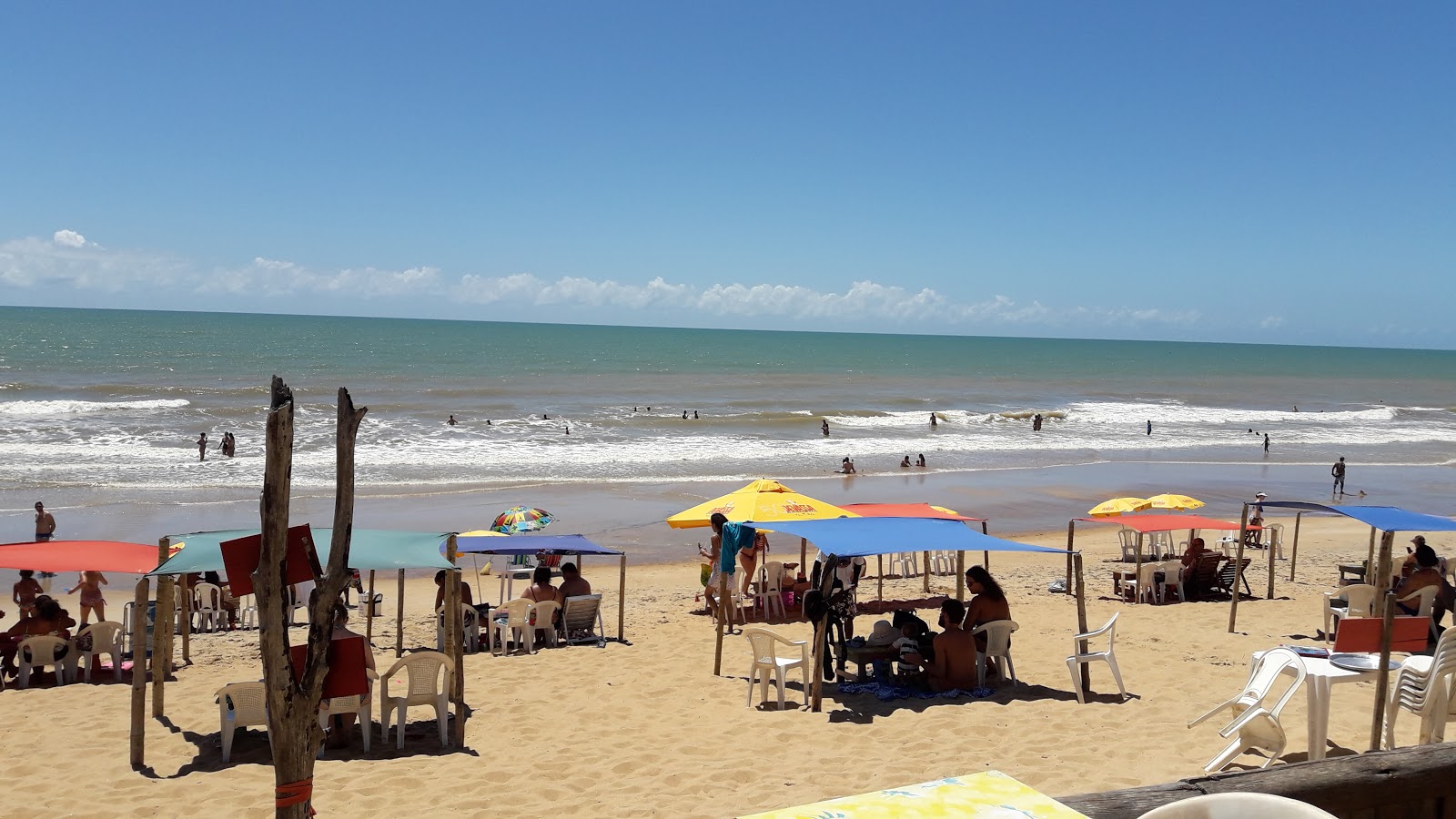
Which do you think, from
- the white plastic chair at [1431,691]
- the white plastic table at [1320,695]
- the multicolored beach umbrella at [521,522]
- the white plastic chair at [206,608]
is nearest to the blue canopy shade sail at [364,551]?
the multicolored beach umbrella at [521,522]

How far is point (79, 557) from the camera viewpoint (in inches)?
341

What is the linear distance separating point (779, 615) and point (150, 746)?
7455 mm

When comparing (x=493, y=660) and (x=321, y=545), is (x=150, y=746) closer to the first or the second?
(x=321, y=545)

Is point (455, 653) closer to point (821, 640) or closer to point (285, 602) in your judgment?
point (821, 640)

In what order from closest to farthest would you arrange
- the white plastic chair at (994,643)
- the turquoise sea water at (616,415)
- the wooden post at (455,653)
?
the wooden post at (455,653)
the white plastic chair at (994,643)
the turquoise sea water at (616,415)

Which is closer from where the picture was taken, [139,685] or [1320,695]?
[1320,695]

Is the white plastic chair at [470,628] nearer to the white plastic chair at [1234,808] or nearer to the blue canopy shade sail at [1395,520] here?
Answer: the blue canopy shade sail at [1395,520]

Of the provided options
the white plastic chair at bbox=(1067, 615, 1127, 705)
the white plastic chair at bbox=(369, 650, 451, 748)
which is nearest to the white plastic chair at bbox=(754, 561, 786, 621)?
the white plastic chair at bbox=(1067, 615, 1127, 705)

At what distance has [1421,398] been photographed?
2817 inches

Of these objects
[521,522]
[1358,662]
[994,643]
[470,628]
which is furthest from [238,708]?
[1358,662]

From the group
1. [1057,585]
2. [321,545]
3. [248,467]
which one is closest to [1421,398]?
[1057,585]

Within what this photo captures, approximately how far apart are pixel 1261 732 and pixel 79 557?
373 inches

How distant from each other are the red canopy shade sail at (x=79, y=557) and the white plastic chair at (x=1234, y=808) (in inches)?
325

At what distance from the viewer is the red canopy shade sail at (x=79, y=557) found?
8.36 meters
